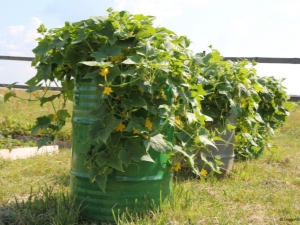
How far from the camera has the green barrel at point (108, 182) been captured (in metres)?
2.11

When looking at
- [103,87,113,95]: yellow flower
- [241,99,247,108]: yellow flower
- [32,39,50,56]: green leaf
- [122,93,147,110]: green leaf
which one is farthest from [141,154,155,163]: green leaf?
[241,99,247,108]: yellow flower

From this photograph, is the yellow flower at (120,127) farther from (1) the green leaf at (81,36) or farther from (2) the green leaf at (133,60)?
(1) the green leaf at (81,36)

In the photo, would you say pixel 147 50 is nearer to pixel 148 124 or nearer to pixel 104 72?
pixel 104 72

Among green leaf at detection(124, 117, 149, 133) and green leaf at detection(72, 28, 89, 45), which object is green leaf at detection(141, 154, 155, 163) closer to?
green leaf at detection(124, 117, 149, 133)

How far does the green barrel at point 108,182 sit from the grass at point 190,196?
0.07 m

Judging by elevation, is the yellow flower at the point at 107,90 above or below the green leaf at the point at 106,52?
below

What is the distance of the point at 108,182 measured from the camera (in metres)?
2.11

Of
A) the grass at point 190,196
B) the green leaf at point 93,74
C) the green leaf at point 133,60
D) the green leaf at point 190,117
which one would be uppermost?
the green leaf at point 133,60

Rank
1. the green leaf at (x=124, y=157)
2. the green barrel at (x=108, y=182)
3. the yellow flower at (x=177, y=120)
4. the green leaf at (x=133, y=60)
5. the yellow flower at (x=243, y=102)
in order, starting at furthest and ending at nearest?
the yellow flower at (x=243, y=102), the yellow flower at (x=177, y=120), the green barrel at (x=108, y=182), the green leaf at (x=124, y=157), the green leaf at (x=133, y=60)

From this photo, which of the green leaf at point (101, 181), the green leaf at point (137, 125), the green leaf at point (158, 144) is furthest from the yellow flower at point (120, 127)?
the green leaf at point (101, 181)

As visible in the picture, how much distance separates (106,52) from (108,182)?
666mm

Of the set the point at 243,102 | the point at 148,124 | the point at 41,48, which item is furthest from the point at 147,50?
the point at 243,102

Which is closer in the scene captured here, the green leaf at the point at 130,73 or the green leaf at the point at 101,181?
the green leaf at the point at 130,73

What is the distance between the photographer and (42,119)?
7.63 feet
